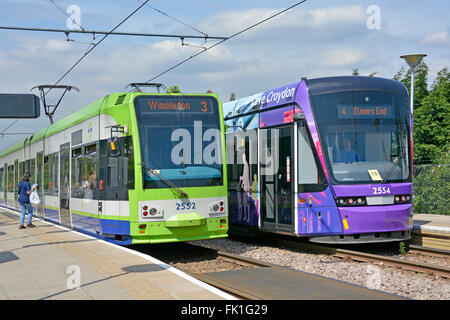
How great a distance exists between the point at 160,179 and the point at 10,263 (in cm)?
310

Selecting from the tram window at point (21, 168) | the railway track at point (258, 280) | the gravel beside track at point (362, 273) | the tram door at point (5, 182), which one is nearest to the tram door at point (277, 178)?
the gravel beside track at point (362, 273)

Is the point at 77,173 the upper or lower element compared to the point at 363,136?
lower

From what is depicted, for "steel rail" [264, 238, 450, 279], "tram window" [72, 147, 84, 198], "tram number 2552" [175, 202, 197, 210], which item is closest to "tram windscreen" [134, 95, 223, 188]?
"tram number 2552" [175, 202, 197, 210]

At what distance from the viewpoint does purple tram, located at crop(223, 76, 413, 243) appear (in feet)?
39.5

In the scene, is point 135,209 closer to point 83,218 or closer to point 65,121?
point 83,218

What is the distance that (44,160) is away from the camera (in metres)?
20.4

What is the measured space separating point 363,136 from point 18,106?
8053 millimetres

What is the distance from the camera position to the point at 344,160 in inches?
478

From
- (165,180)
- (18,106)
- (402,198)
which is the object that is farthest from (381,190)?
(18,106)

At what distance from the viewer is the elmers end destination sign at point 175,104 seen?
11.9m

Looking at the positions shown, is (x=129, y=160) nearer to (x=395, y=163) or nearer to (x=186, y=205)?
(x=186, y=205)

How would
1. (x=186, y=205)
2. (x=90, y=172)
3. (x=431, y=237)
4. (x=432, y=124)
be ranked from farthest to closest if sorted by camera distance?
(x=432, y=124), (x=431, y=237), (x=90, y=172), (x=186, y=205)

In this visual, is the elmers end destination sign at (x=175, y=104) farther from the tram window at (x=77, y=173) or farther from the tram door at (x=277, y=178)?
the tram window at (x=77, y=173)
